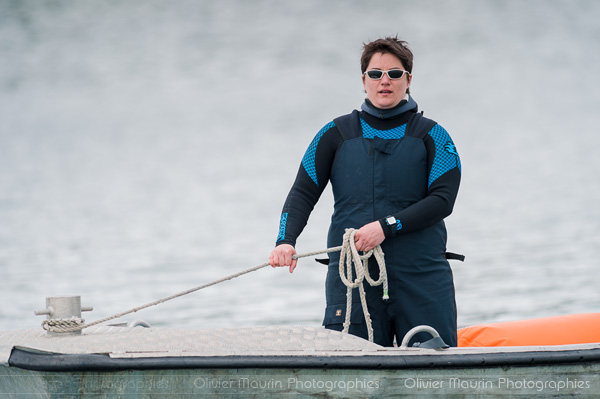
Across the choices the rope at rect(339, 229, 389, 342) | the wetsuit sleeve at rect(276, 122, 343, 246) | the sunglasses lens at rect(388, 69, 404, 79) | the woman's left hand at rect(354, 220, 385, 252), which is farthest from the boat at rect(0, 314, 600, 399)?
the sunglasses lens at rect(388, 69, 404, 79)

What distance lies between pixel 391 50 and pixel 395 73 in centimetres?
12

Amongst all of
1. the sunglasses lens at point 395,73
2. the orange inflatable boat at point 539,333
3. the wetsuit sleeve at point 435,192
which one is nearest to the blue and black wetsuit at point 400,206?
the wetsuit sleeve at point 435,192

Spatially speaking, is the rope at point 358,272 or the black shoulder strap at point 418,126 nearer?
the rope at point 358,272

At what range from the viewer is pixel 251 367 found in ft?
12.5

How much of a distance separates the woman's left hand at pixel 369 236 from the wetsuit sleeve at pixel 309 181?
0.40 meters

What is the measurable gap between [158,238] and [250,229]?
3.94 meters

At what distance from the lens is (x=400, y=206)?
13.4 feet

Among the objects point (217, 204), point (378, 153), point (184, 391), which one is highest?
point (217, 204)

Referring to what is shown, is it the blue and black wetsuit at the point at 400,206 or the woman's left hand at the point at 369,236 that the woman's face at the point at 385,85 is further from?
the woman's left hand at the point at 369,236

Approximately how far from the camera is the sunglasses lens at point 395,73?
4.12 m

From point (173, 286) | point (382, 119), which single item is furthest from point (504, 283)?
point (382, 119)

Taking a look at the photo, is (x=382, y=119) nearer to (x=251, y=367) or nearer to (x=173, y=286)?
(x=251, y=367)

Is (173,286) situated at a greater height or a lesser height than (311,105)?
lesser

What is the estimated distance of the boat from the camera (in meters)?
3.79
